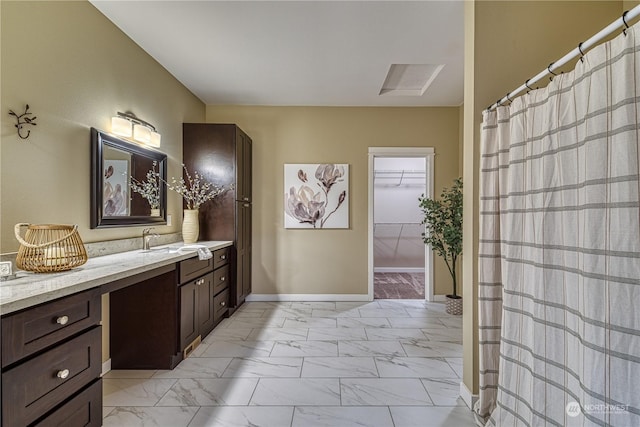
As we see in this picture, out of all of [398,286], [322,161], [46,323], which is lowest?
[398,286]

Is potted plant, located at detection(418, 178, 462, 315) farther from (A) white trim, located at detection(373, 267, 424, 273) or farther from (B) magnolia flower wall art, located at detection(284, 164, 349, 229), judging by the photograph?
(A) white trim, located at detection(373, 267, 424, 273)

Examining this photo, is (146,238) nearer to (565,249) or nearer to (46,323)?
(46,323)

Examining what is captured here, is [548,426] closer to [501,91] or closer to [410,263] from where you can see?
[501,91]

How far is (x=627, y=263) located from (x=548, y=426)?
0.81 meters

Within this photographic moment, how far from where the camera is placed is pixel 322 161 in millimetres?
4293

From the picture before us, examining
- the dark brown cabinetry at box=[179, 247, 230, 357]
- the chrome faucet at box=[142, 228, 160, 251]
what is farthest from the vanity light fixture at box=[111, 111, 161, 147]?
the dark brown cabinetry at box=[179, 247, 230, 357]

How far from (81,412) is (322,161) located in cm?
352

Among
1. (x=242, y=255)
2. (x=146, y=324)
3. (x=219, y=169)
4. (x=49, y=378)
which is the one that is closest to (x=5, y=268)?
(x=49, y=378)

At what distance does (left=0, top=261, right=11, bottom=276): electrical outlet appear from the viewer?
4.86 feet

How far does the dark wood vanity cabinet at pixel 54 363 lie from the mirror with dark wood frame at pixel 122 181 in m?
1.07

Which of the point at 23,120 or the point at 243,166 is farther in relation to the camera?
the point at 243,166

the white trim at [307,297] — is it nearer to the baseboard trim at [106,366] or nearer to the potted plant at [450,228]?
the potted plant at [450,228]

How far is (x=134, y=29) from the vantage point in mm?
2510

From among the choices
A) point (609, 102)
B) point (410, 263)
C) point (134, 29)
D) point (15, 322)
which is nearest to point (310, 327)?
point (15, 322)
